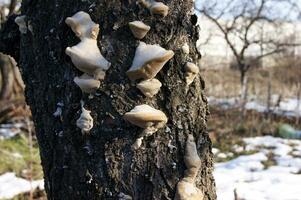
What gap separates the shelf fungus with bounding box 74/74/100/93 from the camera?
4.17 ft

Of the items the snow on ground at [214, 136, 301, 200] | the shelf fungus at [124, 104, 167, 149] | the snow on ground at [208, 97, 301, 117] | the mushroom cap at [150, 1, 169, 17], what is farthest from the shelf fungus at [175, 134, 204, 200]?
the snow on ground at [208, 97, 301, 117]

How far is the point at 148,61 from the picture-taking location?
1.24 meters

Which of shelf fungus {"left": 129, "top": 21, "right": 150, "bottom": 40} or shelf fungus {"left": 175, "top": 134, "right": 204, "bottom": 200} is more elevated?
shelf fungus {"left": 129, "top": 21, "right": 150, "bottom": 40}

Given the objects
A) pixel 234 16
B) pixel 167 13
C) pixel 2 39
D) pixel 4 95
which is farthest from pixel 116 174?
pixel 234 16

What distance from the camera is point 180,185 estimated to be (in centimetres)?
132

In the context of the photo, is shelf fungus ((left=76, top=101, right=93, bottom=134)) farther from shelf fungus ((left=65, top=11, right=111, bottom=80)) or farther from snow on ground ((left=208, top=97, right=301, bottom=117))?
snow on ground ((left=208, top=97, right=301, bottom=117))

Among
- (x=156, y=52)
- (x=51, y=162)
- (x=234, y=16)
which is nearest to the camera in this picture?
(x=156, y=52)

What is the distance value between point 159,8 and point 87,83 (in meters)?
0.27

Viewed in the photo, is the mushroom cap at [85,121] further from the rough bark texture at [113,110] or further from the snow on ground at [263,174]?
the snow on ground at [263,174]

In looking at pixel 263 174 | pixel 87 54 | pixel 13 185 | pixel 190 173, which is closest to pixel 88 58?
pixel 87 54

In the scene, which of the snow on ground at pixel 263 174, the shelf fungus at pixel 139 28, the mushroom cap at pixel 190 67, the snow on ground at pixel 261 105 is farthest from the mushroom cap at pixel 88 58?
the snow on ground at pixel 261 105

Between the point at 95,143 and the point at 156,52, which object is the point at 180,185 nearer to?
the point at 95,143

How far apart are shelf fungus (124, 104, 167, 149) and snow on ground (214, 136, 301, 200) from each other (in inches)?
93.8

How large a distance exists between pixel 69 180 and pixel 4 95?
8374mm
